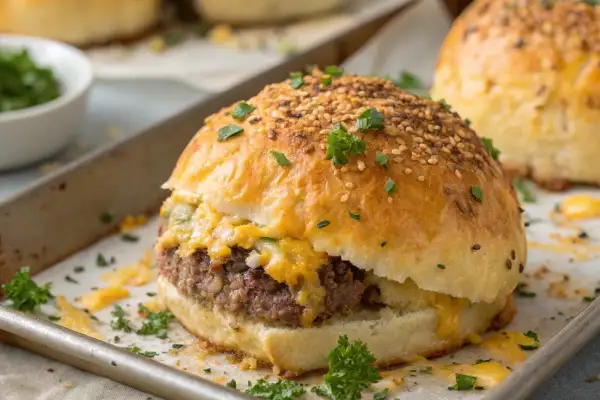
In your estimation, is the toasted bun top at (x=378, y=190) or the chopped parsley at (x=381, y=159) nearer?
the toasted bun top at (x=378, y=190)

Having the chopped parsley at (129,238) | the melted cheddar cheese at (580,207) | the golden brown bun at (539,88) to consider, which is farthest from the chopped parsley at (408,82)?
the chopped parsley at (129,238)

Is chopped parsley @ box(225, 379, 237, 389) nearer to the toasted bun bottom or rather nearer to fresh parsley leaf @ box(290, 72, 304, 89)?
the toasted bun bottom

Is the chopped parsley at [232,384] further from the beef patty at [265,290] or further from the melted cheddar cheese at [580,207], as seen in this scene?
the melted cheddar cheese at [580,207]

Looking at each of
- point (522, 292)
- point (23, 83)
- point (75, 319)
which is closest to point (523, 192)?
point (522, 292)

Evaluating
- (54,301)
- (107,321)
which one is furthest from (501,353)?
(54,301)

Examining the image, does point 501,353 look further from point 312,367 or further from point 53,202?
point 53,202

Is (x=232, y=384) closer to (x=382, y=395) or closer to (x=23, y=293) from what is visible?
(x=382, y=395)
